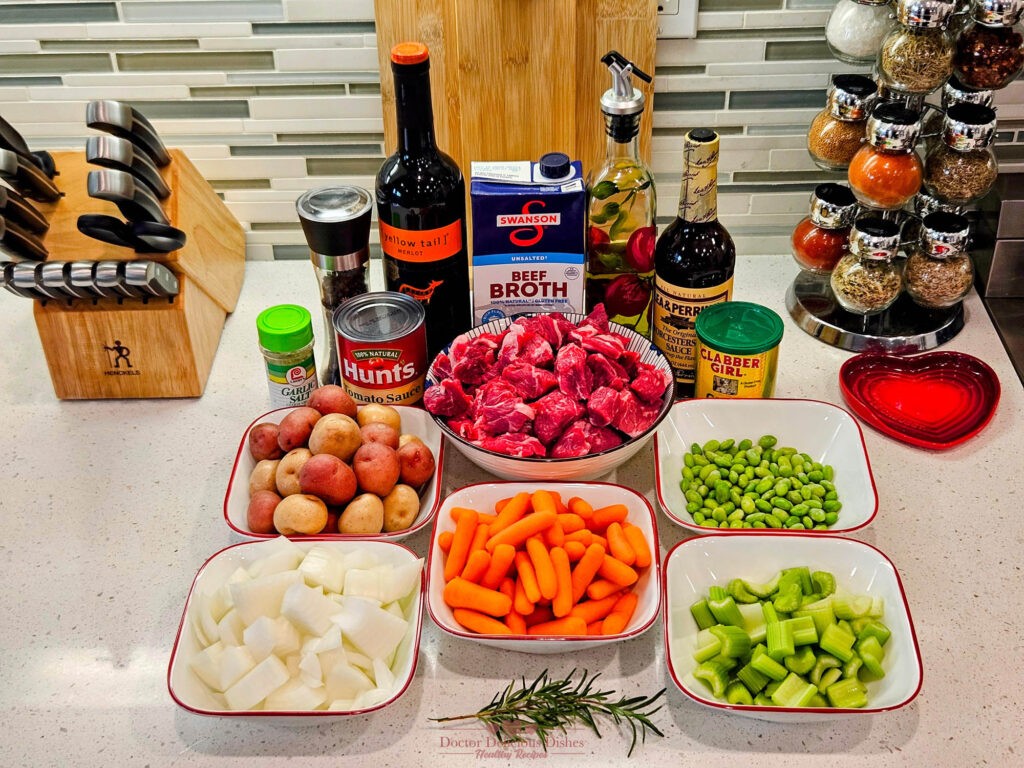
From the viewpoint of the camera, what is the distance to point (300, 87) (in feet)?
4.97

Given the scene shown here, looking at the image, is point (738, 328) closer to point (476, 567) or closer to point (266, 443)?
point (476, 567)

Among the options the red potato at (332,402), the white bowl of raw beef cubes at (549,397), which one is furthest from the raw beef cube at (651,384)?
the red potato at (332,402)

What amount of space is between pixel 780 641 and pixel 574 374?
0.37 m

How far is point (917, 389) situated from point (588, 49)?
2.08 ft

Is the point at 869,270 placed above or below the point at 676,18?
below

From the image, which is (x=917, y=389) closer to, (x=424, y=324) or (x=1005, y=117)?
(x=1005, y=117)

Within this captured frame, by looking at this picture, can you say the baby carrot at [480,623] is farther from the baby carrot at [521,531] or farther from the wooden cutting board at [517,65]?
the wooden cutting board at [517,65]

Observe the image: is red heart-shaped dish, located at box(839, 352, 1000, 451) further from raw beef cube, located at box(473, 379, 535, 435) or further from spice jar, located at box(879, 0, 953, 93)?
raw beef cube, located at box(473, 379, 535, 435)

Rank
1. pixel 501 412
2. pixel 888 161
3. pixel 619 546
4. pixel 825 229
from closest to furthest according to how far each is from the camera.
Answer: pixel 619 546 → pixel 501 412 → pixel 888 161 → pixel 825 229

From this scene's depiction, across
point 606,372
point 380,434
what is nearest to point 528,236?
point 606,372

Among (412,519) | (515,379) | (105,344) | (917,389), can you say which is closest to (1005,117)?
(917,389)

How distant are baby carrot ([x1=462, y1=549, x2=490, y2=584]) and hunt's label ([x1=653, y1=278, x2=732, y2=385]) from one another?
40cm

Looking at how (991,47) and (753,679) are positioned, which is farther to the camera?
(991,47)

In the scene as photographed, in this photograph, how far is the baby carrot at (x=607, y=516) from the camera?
113cm
